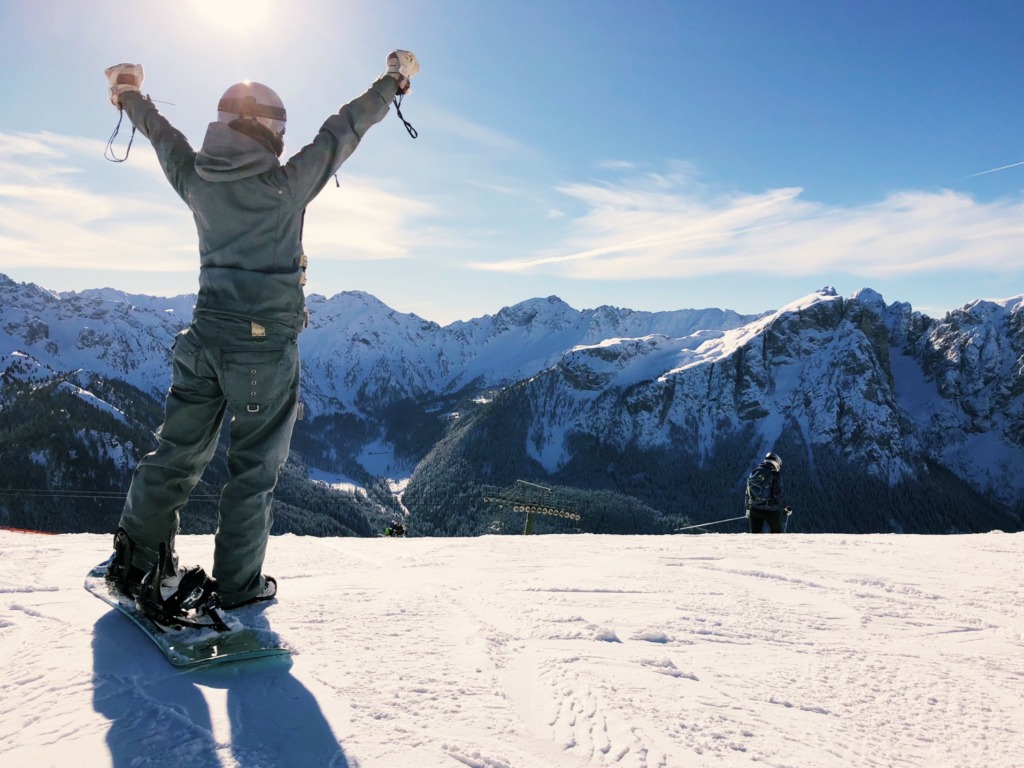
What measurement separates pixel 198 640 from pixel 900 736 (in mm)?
2567

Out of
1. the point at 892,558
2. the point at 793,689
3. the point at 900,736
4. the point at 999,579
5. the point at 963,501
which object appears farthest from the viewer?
the point at 963,501

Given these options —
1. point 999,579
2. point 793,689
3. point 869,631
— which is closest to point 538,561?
point 869,631

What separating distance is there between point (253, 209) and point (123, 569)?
6.06 ft

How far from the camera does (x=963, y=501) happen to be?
632 ft

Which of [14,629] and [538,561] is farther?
[538,561]

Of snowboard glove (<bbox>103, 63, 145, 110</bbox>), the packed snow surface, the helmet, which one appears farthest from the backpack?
snowboard glove (<bbox>103, 63, 145, 110</bbox>)

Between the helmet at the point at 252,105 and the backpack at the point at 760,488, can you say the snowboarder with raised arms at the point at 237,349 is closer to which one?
the helmet at the point at 252,105

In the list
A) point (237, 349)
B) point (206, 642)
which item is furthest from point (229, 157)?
point (206, 642)

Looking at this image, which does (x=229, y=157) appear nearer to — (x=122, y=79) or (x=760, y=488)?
(x=122, y=79)

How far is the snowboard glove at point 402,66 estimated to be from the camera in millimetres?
3428

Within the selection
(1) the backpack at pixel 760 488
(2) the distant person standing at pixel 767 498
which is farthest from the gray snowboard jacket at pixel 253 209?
(1) the backpack at pixel 760 488

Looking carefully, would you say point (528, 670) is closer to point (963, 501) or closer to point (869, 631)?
point (869, 631)

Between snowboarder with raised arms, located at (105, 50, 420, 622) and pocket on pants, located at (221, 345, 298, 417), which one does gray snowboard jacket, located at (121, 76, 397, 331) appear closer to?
snowboarder with raised arms, located at (105, 50, 420, 622)

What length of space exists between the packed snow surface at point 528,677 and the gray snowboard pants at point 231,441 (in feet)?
1.14
